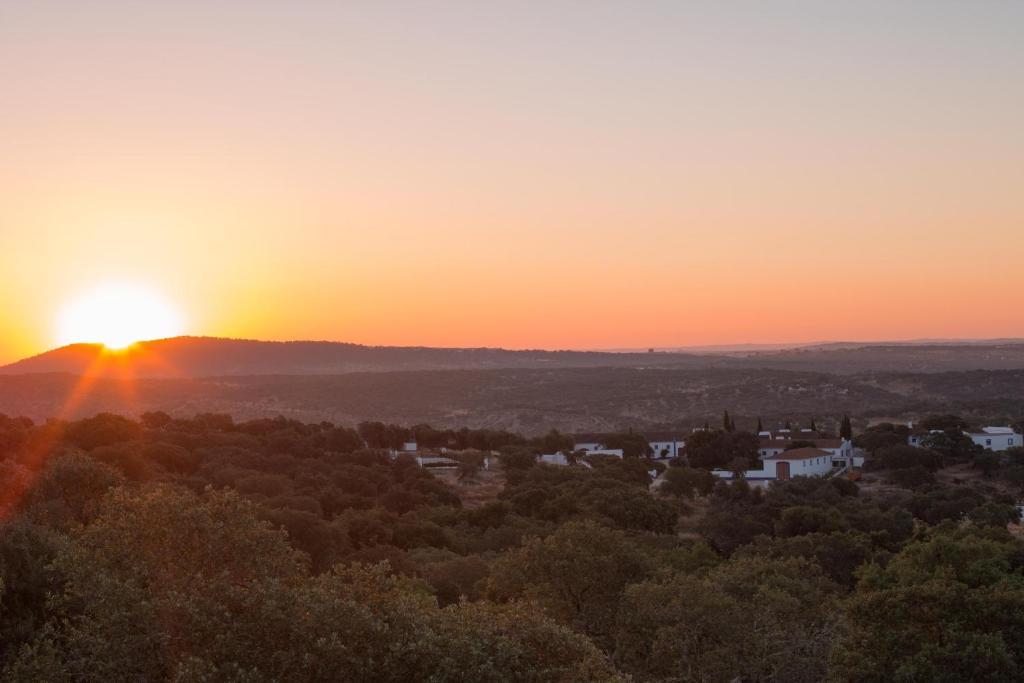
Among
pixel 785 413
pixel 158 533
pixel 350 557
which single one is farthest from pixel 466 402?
pixel 158 533

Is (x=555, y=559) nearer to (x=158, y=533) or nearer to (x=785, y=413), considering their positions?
(x=158, y=533)

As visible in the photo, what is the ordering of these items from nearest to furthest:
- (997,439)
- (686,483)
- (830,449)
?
(686,483)
(830,449)
(997,439)

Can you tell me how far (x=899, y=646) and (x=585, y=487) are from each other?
3560 cm

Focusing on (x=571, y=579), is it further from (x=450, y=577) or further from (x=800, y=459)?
(x=800, y=459)

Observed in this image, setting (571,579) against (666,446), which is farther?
(666,446)

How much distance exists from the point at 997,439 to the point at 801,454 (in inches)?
806

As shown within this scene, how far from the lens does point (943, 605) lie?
24.9m

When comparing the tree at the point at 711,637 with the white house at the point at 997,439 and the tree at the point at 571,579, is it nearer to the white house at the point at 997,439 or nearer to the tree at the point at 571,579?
the tree at the point at 571,579

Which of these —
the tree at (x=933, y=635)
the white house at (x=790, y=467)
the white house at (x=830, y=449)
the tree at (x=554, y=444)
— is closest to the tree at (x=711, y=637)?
the tree at (x=933, y=635)

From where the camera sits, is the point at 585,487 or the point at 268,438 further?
the point at 268,438

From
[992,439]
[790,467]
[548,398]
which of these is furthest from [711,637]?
[548,398]

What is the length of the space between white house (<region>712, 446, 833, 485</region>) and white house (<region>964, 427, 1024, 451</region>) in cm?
1568

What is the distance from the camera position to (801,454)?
83.9 meters

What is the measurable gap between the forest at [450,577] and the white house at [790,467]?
496 inches
